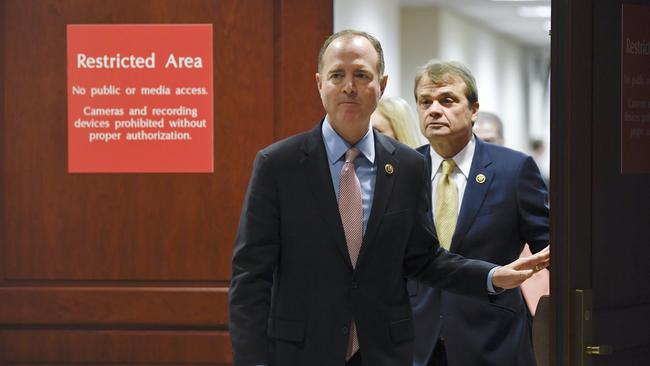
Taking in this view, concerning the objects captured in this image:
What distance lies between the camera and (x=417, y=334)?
142 inches

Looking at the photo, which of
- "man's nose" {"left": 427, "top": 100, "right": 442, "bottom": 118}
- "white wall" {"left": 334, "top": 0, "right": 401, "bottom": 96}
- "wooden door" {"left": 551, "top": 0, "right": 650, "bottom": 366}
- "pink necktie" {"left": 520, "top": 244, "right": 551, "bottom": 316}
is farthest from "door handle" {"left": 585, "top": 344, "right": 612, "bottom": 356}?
"white wall" {"left": 334, "top": 0, "right": 401, "bottom": 96}

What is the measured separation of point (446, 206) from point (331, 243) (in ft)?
3.14

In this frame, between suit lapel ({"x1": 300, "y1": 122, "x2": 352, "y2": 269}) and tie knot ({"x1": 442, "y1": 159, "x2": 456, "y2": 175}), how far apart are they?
36.2 inches

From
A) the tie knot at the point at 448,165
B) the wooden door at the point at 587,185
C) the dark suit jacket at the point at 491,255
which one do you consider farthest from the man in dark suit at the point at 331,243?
the tie knot at the point at 448,165

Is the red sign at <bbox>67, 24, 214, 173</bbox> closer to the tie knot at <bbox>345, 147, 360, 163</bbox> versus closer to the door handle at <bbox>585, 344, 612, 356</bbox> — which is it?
the tie knot at <bbox>345, 147, 360, 163</bbox>

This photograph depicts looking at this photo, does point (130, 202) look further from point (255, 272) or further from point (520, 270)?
point (520, 270)

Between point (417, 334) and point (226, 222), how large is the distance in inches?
48.7

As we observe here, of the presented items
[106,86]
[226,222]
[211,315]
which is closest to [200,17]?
[106,86]

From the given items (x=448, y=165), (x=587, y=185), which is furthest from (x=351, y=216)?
(x=448, y=165)

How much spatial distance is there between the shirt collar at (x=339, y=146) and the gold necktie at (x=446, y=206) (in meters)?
0.79

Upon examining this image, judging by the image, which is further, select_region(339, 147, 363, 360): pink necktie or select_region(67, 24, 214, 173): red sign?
select_region(67, 24, 214, 173): red sign

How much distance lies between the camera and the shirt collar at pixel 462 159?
3725 mm

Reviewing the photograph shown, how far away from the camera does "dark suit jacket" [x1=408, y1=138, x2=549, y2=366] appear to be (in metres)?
3.54

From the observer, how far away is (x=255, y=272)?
2799 mm
